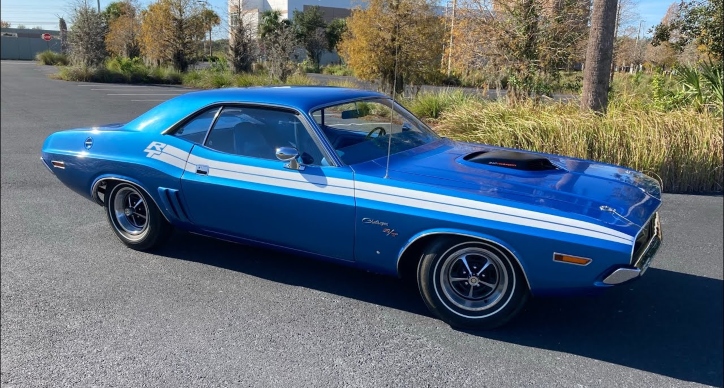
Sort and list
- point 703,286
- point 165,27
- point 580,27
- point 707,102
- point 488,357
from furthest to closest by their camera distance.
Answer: point 165,27 → point 580,27 → point 707,102 → point 703,286 → point 488,357

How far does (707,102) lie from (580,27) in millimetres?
3724

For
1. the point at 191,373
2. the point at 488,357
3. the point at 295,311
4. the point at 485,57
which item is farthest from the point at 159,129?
the point at 485,57

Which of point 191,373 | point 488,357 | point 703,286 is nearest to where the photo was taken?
point 191,373

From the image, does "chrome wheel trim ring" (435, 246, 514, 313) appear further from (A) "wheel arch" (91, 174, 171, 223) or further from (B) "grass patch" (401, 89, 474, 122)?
(B) "grass patch" (401, 89, 474, 122)

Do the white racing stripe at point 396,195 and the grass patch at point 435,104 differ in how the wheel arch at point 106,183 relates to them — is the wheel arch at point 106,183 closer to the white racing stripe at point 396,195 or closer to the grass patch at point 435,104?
the white racing stripe at point 396,195

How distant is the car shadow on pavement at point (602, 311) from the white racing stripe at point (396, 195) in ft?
2.44

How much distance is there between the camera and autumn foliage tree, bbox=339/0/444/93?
50.9 feet

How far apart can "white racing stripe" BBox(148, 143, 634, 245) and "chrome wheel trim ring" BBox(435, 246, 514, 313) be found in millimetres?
263

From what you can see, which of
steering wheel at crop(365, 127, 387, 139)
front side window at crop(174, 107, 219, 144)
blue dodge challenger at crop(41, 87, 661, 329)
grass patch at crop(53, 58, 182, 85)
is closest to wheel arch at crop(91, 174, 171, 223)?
blue dodge challenger at crop(41, 87, 661, 329)

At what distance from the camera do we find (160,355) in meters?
3.05

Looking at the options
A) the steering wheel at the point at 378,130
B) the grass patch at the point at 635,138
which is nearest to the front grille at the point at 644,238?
the steering wheel at the point at 378,130

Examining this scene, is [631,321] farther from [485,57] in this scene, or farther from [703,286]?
[485,57]

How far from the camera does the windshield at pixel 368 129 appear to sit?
12.9ft

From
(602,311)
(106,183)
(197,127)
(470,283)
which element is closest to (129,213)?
(106,183)
